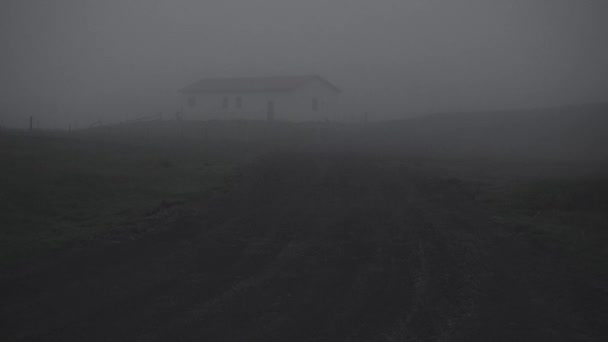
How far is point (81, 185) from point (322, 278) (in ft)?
→ 38.4

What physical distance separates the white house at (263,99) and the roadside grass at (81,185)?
2712 cm

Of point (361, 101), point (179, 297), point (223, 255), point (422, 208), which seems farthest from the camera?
point (361, 101)

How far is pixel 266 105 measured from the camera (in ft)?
185

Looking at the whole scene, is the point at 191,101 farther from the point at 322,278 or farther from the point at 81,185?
the point at 322,278

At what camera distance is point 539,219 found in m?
15.4

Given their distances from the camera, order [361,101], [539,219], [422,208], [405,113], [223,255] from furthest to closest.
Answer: [361,101], [405,113], [422,208], [539,219], [223,255]

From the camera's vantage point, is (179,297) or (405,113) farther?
(405,113)

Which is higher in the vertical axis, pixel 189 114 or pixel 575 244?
pixel 189 114

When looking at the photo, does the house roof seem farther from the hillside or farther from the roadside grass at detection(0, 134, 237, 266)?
the roadside grass at detection(0, 134, 237, 266)

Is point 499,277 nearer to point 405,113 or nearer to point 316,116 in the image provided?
point 316,116

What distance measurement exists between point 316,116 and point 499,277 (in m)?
49.4

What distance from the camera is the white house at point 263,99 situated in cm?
5591

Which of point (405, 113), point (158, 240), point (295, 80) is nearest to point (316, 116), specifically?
point (295, 80)

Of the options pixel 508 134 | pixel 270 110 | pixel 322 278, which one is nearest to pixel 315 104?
pixel 270 110
